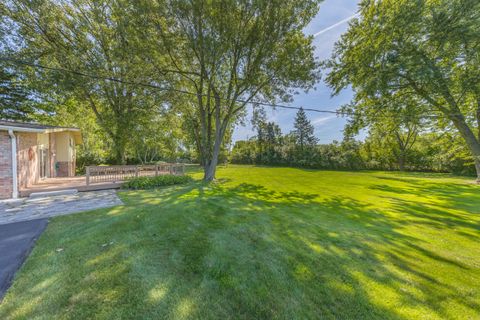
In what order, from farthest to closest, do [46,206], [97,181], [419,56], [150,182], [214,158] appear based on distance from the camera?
[214,158] → [419,56] → [150,182] → [97,181] → [46,206]

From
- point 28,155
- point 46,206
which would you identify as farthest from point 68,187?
point 46,206

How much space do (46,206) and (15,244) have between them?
307 cm

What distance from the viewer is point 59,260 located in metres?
2.60

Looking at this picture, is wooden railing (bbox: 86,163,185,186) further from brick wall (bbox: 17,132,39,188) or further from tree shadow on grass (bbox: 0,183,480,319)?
tree shadow on grass (bbox: 0,183,480,319)

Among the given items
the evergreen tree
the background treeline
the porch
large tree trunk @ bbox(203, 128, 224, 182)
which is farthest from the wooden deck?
the evergreen tree

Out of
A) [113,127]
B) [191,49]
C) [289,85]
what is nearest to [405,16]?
[289,85]

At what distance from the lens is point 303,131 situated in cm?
3703

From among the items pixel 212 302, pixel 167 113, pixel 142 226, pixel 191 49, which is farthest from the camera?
pixel 167 113

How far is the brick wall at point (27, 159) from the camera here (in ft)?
23.1

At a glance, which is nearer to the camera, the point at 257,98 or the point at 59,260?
the point at 59,260

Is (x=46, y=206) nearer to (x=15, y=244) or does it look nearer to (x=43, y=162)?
(x=15, y=244)

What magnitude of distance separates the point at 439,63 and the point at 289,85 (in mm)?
7704

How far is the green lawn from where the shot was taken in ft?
6.23

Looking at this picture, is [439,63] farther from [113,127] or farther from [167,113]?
[113,127]
